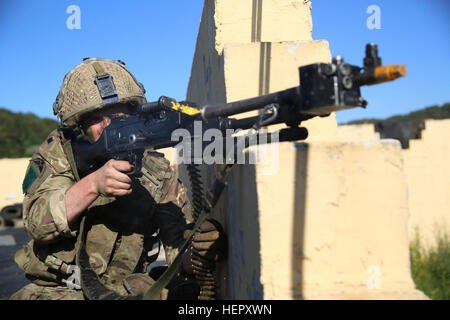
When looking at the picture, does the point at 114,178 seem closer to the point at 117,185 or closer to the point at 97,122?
the point at 117,185

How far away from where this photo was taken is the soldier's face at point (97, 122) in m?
2.74

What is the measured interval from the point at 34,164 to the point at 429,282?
6500 millimetres

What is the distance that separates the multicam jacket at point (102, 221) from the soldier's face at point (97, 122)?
0.21 meters

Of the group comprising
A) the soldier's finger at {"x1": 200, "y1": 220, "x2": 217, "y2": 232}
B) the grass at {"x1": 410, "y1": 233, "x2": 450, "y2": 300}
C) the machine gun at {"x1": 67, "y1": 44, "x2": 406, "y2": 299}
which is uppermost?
the machine gun at {"x1": 67, "y1": 44, "x2": 406, "y2": 299}

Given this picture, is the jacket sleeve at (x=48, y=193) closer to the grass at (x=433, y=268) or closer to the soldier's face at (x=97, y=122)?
the soldier's face at (x=97, y=122)

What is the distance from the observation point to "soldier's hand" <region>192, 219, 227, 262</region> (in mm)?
2177

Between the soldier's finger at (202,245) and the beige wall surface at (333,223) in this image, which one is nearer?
the beige wall surface at (333,223)

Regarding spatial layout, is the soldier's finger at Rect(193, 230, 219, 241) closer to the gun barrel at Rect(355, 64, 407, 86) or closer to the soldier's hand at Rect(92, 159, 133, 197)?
the soldier's hand at Rect(92, 159, 133, 197)

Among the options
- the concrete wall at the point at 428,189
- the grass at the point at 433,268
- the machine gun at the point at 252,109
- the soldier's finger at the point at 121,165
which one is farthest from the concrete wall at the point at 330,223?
the concrete wall at the point at 428,189

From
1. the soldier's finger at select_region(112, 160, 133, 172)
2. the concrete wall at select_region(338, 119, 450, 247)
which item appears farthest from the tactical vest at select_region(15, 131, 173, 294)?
the concrete wall at select_region(338, 119, 450, 247)

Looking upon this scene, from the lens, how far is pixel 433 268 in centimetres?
714

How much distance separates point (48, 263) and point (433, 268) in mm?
6911
